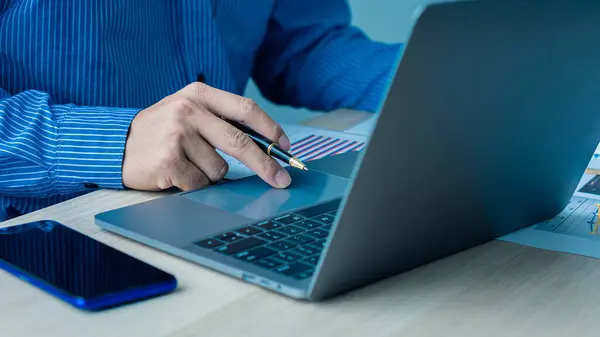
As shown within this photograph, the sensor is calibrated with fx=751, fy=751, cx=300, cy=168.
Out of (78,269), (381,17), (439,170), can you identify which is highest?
(381,17)

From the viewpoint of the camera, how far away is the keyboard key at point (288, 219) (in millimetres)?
659

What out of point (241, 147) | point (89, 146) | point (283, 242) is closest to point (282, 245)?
point (283, 242)

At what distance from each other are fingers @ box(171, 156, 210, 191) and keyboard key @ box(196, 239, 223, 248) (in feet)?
0.62

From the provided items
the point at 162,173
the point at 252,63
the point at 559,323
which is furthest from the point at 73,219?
the point at 252,63

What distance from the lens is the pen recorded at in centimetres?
82

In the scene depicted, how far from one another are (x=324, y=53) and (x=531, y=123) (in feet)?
3.22

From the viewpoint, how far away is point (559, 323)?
0.51 meters

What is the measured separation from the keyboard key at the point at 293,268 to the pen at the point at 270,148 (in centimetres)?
28

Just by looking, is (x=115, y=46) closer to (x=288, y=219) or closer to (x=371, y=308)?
(x=288, y=219)

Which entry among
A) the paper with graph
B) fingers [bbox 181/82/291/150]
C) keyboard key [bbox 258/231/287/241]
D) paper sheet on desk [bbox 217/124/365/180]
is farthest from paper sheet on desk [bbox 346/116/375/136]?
keyboard key [bbox 258/231/287/241]

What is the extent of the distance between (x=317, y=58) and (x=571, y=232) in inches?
36.0

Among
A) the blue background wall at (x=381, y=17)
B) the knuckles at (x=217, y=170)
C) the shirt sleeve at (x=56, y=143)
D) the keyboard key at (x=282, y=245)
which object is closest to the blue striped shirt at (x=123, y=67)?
the shirt sleeve at (x=56, y=143)

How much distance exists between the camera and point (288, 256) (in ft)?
1.87

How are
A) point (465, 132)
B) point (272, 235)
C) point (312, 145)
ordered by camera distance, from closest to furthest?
1. point (465, 132)
2. point (272, 235)
3. point (312, 145)
